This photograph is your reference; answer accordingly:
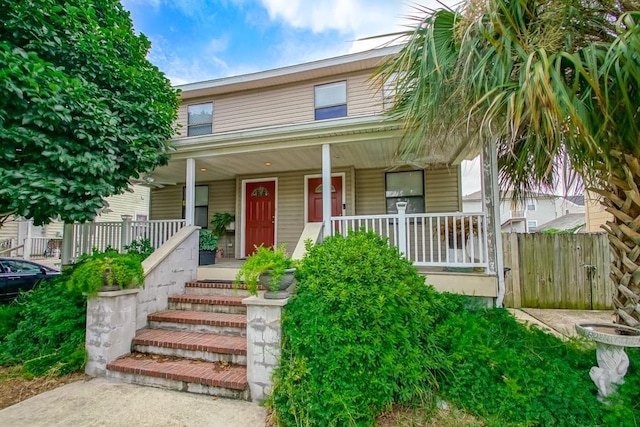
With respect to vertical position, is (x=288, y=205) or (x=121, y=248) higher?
(x=288, y=205)

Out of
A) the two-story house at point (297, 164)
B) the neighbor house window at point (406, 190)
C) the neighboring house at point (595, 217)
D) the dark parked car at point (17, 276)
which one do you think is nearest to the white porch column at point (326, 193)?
the two-story house at point (297, 164)

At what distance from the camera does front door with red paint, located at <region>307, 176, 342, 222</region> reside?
7.81m

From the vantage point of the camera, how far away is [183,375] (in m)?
3.37

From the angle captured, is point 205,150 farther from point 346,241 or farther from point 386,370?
point 386,370

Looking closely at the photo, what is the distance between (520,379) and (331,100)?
292 inches

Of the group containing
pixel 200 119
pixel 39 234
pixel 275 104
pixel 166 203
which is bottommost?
pixel 39 234

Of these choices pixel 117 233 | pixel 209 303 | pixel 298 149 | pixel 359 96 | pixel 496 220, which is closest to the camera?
pixel 496 220

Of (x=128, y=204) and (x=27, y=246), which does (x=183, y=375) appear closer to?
(x=27, y=246)

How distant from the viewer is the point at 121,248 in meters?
6.65

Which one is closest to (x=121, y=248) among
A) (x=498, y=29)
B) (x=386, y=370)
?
(x=386, y=370)

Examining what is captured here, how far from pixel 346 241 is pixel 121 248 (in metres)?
5.57

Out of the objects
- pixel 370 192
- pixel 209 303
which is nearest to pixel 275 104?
pixel 370 192

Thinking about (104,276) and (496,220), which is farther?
(496,220)

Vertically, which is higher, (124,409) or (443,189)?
(443,189)
